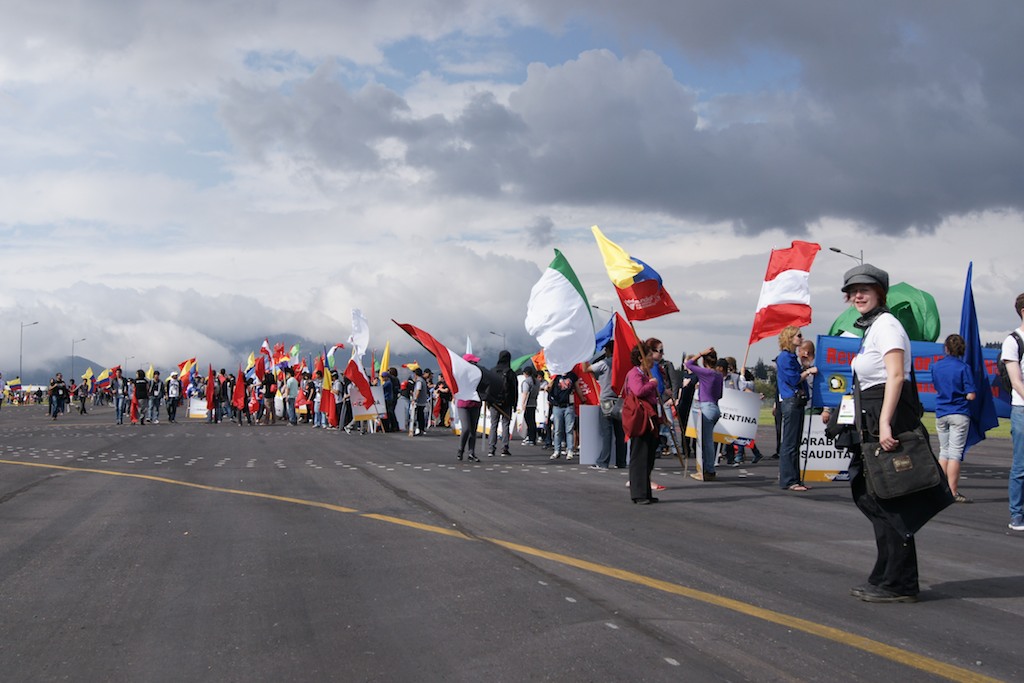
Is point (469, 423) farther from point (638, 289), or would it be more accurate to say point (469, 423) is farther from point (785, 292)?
point (785, 292)

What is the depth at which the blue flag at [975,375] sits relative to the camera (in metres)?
12.0

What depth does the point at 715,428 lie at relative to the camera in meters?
15.9

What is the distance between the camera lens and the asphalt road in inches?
198

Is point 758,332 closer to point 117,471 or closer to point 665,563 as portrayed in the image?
point 665,563

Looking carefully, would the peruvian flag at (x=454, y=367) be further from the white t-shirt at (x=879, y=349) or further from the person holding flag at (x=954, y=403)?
the white t-shirt at (x=879, y=349)

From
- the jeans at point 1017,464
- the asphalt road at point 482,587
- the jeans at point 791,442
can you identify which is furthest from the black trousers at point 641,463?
the jeans at point 1017,464

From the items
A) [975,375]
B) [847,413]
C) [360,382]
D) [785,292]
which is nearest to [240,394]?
[360,382]

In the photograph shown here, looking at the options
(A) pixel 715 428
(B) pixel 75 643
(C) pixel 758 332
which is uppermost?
(C) pixel 758 332

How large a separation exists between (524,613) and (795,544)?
3.56 meters

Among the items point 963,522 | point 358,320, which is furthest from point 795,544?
Answer: point 358,320

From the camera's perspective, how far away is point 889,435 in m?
6.11

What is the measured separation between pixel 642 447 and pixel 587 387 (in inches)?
284

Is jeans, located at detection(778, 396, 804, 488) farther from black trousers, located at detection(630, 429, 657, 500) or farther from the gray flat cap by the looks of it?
the gray flat cap

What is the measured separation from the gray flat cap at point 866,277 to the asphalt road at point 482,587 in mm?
1985
